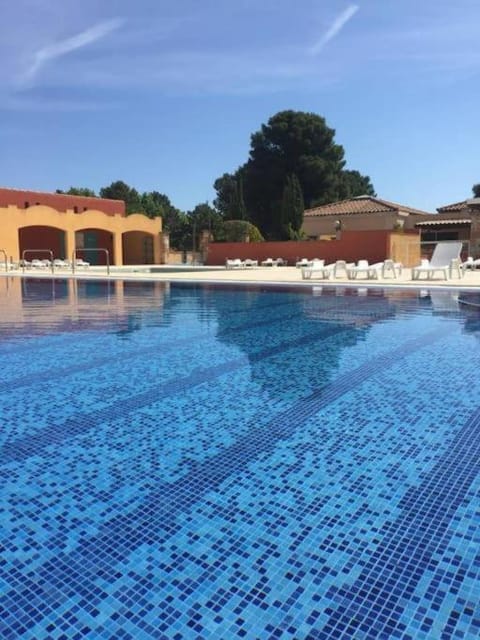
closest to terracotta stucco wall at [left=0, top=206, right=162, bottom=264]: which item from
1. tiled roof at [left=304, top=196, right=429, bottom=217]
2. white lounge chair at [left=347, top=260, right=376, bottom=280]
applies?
tiled roof at [left=304, top=196, right=429, bottom=217]

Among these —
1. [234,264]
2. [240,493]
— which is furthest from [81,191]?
[240,493]

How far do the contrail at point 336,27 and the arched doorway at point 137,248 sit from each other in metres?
21.4

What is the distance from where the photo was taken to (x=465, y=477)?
8.87ft

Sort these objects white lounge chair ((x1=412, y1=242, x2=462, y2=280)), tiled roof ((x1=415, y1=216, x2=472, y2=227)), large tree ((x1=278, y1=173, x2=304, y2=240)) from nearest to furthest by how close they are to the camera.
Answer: white lounge chair ((x1=412, y1=242, x2=462, y2=280)) → large tree ((x1=278, y1=173, x2=304, y2=240)) → tiled roof ((x1=415, y1=216, x2=472, y2=227))

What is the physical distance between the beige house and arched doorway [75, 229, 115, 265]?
11.9m

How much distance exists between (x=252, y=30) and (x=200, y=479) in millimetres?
14787

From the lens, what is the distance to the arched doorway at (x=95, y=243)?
3256 cm

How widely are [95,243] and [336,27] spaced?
22921mm

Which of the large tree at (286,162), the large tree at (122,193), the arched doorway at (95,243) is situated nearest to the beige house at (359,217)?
the large tree at (286,162)

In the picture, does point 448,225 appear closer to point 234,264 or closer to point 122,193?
point 234,264

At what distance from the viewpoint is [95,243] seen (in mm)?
33344

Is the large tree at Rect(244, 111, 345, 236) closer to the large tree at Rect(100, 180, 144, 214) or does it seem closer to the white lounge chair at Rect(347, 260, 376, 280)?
the white lounge chair at Rect(347, 260, 376, 280)

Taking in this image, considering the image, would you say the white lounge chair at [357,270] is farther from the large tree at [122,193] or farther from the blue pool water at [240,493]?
the large tree at [122,193]

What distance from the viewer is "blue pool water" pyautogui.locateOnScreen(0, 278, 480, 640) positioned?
174cm
